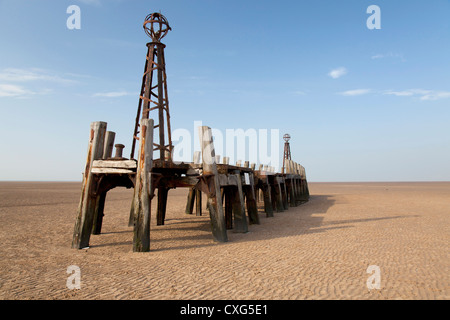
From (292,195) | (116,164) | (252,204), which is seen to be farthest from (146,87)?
(292,195)

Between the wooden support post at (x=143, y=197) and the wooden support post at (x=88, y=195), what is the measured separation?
5.22ft

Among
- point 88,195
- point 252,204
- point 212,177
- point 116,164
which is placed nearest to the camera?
point 116,164

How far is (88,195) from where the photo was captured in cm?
807

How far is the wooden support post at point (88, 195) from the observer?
7965 millimetres

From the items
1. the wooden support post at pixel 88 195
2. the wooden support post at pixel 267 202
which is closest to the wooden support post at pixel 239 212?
the wooden support post at pixel 267 202

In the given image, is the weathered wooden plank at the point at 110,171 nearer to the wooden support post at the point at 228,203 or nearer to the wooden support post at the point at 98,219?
the wooden support post at the point at 98,219

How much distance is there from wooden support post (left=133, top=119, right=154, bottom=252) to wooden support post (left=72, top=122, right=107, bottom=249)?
1.59 metres

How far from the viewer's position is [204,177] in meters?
8.41

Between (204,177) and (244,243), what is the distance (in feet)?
7.37

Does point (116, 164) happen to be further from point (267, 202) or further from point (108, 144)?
point (267, 202)

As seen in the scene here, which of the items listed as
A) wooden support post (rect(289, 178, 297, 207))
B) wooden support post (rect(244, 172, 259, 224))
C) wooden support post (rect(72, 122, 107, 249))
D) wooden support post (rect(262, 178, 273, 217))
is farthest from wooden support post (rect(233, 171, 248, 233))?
wooden support post (rect(289, 178, 297, 207))

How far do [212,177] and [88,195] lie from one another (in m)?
3.49

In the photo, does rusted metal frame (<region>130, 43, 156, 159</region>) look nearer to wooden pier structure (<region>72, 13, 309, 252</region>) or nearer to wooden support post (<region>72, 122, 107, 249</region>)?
wooden pier structure (<region>72, 13, 309, 252</region>)

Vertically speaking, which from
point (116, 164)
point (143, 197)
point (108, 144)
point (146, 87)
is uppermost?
point (146, 87)
